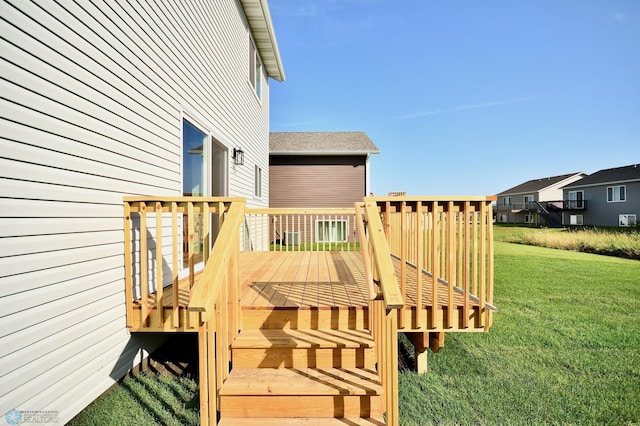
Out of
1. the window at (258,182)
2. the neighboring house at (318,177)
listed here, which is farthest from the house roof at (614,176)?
the window at (258,182)

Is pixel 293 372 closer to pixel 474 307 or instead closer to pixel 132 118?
pixel 474 307

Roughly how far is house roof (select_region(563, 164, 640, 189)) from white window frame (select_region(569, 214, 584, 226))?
2.81m

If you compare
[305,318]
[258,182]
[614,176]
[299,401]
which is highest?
[614,176]

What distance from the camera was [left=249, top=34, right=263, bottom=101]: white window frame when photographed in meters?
7.68

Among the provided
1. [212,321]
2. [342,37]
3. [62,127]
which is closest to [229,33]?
[62,127]

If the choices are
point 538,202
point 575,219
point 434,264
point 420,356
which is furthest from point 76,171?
point 538,202

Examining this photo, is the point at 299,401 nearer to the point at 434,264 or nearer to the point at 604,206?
the point at 434,264

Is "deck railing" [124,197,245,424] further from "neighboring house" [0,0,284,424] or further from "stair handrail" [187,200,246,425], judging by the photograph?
"neighboring house" [0,0,284,424]

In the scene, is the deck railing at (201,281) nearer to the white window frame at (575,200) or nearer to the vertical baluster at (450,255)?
the vertical baluster at (450,255)

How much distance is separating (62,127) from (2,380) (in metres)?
1.56

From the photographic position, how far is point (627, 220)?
22.8 m

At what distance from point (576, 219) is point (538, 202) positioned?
3483 millimetres

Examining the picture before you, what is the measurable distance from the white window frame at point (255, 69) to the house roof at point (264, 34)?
22cm

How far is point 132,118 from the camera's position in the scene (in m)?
2.82
